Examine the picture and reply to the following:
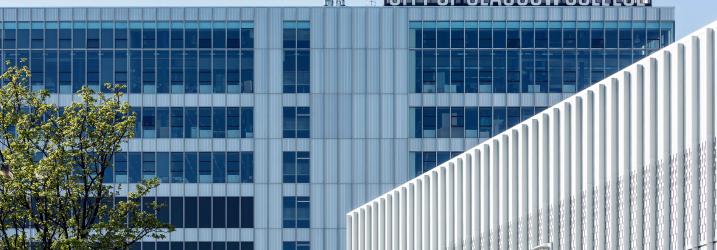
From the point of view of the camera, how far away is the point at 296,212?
124 metres

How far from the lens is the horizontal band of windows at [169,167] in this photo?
12338 cm

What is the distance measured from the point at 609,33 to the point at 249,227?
25.3 meters

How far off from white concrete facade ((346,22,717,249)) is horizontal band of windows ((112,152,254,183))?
51.6m

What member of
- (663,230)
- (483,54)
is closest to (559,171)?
(663,230)

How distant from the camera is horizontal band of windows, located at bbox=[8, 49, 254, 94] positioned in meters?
123

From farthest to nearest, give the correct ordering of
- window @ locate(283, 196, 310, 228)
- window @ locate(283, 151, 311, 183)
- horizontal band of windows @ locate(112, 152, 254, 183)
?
window @ locate(283, 151, 311, 183)
window @ locate(283, 196, 310, 228)
horizontal band of windows @ locate(112, 152, 254, 183)

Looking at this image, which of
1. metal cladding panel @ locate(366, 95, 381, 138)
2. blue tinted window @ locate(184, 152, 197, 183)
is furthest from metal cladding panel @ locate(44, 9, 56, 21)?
metal cladding panel @ locate(366, 95, 381, 138)

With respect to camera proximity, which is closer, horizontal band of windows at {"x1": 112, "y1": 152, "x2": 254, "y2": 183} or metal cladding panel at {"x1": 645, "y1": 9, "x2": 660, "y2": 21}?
metal cladding panel at {"x1": 645, "y1": 9, "x2": 660, "y2": 21}

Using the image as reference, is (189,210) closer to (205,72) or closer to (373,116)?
(205,72)

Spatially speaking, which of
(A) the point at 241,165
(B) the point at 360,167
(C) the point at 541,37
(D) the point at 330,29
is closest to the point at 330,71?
(D) the point at 330,29

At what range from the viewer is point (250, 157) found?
124125 mm

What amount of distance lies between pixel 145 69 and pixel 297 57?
947 centimetres

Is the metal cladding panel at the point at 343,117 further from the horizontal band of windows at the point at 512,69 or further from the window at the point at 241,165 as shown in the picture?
the window at the point at 241,165

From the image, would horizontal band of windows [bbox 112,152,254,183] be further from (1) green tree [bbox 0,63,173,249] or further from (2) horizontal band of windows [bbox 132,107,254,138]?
(1) green tree [bbox 0,63,173,249]
